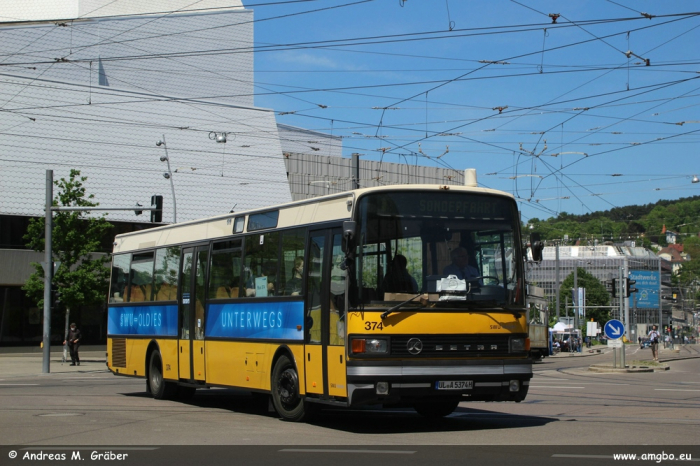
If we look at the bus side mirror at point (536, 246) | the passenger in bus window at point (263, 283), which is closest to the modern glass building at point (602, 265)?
the passenger in bus window at point (263, 283)

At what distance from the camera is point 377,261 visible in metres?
11.1

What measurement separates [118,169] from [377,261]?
45.2 m

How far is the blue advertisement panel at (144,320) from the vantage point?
16609 millimetres

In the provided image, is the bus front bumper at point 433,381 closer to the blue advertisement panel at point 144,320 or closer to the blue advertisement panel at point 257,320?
the blue advertisement panel at point 257,320

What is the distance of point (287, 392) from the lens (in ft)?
41.5

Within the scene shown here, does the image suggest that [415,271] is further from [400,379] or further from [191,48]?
[191,48]

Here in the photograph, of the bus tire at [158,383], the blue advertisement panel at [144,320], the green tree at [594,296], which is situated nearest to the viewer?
the blue advertisement panel at [144,320]

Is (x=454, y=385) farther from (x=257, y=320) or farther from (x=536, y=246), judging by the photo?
(x=257, y=320)

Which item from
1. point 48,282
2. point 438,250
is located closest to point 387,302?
point 438,250

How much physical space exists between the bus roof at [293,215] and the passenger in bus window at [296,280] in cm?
56

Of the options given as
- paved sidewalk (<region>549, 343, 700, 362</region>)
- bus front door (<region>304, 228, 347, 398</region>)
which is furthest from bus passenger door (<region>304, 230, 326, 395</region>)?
paved sidewalk (<region>549, 343, 700, 362</region>)

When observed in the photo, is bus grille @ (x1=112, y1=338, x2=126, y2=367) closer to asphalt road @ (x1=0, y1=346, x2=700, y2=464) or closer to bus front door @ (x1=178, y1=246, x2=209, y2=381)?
asphalt road @ (x1=0, y1=346, x2=700, y2=464)

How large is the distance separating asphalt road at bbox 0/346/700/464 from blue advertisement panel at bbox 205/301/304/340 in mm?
1235

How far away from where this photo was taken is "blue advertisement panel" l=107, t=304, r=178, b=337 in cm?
1661
